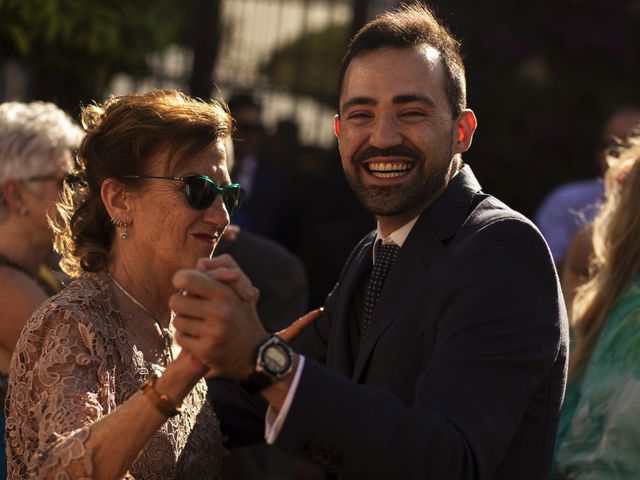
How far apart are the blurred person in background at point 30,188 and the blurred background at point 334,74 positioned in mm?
4512

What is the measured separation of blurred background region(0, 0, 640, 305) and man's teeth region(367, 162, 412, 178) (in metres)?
5.87

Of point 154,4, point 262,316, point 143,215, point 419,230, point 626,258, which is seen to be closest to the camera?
point 419,230

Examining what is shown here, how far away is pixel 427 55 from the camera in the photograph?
3.15 m

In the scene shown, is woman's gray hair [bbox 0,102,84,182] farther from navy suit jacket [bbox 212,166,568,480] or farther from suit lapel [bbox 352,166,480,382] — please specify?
suit lapel [bbox 352,166,480,382]

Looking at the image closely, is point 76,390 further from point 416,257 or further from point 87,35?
point 87,35

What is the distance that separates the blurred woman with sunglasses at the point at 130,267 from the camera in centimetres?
308

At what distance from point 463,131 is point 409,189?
0.28 metres

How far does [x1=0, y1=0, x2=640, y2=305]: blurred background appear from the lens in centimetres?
965

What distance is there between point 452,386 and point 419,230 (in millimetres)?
631

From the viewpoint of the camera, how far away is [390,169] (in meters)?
3.16

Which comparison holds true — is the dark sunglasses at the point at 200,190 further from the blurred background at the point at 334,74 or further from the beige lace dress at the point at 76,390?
the blurred background at the point at 334,74

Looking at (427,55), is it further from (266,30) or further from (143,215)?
(266,30)

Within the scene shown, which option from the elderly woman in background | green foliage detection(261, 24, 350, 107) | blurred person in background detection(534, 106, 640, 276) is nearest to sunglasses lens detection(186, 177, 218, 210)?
the elderly woman in background

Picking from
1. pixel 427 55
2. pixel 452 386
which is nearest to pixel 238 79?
pixel 427 55
